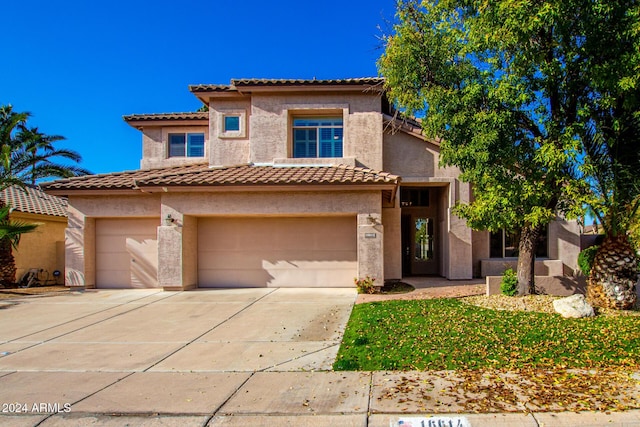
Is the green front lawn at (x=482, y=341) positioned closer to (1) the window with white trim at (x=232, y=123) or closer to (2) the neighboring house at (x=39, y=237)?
(1) the window with white trim at (x=232, y=123)

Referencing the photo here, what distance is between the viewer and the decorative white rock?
8.53 metres

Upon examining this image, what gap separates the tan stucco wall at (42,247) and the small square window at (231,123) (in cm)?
816

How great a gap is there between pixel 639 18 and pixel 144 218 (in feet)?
45.3

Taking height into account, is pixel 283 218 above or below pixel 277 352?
above

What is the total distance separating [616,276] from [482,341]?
460 cm

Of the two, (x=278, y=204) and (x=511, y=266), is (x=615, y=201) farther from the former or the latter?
(x=278, y=204)

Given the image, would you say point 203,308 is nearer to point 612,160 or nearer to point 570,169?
point 570,169

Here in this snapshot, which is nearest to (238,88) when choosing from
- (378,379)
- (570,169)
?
(570,169)

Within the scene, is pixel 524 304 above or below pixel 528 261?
below

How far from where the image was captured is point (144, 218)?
14.4m

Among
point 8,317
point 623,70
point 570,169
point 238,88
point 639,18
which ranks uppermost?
point 238,88

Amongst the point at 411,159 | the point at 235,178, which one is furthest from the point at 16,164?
the point at 411,159

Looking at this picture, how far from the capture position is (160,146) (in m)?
17.4

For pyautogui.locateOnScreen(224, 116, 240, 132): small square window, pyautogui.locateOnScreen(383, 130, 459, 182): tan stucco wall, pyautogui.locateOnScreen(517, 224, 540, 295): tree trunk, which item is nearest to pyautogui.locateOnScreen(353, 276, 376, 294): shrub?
pyautogui.locateOnScreen(517, 224, 540, 295): tree trunk
